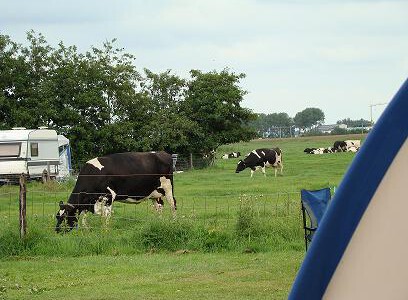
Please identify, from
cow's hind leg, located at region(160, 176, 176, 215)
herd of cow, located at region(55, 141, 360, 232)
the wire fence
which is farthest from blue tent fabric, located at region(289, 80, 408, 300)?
cow's hind leg, located at region(160, 176, 176, 215)

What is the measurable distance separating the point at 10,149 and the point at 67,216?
15.3 metres

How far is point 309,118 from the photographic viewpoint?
141 meters

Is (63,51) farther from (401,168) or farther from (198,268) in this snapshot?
(401,168)

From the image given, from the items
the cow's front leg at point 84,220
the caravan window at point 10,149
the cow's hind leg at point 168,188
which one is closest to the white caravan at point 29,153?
the caravan window at point 10,149

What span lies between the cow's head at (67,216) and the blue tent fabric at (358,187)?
1173cm

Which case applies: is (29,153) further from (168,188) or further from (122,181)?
(122,181)

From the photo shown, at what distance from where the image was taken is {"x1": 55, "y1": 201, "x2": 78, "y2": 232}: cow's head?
1380 cm

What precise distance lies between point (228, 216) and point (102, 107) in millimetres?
25569

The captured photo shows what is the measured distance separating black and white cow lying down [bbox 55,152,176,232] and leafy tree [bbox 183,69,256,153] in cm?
2325

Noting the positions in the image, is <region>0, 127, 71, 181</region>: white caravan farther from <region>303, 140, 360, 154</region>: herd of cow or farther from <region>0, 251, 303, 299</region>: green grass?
<region>303, 140, 360, 154</region>: herd of cow

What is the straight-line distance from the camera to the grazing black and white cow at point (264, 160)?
34.7 meters

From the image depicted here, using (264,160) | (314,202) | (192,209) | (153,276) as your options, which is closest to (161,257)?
(153,276)

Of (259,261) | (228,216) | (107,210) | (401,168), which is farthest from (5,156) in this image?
(401,168)

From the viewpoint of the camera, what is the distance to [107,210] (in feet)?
50.4
